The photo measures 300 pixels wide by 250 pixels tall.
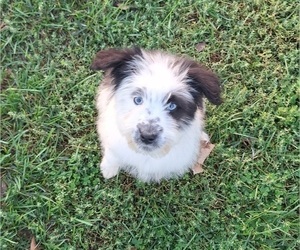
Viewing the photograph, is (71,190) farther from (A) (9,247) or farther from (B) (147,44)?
(B) (147,44)

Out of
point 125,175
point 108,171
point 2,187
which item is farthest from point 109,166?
point 2,187

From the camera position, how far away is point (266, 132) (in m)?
3.78

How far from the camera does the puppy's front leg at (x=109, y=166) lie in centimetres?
340

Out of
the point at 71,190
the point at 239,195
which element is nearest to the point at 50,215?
the point at 71,190

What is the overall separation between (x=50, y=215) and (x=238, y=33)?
2.05 m

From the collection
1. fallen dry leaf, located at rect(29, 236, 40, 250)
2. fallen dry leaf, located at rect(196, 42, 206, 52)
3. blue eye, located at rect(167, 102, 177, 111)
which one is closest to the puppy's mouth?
blue eye, located at rect(167, 102, 177, 111)

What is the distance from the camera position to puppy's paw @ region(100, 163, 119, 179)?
3.52 meters

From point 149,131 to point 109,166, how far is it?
898mm

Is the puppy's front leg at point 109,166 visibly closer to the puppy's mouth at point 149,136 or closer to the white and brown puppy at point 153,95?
the white and brown puppy at point 153,95

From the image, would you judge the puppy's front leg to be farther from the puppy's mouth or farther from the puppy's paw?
the puppy's mouth

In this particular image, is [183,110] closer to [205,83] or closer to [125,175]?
[205,83]

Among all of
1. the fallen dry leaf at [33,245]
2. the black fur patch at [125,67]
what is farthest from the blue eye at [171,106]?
the fallen dry leaf at [33,245]

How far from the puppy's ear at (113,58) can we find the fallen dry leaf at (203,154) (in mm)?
1097

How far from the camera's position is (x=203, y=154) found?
12.0 feet
